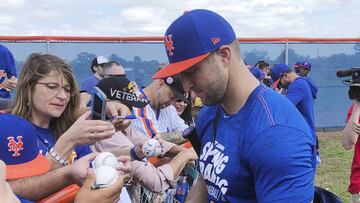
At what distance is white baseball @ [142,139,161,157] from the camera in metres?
2.96

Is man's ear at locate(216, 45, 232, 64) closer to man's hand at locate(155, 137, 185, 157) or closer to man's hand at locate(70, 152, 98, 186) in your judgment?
man's hand at locate(70, 152, 98, 186)

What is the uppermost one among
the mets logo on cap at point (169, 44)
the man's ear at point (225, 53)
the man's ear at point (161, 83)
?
the mets logo on cap at point (169, 44)

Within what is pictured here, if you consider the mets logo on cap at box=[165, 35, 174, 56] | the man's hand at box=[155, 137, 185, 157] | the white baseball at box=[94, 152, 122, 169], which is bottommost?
the man's hand at box=[155, 137, 185, 157]

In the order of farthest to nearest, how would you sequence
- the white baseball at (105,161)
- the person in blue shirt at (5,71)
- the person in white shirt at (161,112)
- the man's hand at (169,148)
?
the person in blue shirt at (5,71) < the person in white shirt at (161,112) < the man's hand at (169,148) < the white baseball at (105,161)

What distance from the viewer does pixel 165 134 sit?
12.1 ft

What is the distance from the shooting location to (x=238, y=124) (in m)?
1.85

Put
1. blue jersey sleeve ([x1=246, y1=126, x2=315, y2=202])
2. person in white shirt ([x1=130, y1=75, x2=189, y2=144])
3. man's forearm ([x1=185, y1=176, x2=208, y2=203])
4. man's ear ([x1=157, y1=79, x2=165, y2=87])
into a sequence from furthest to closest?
man's ear ([x1=157, y1=79, x2=165, y2=87]), person in white shirt ([x1=130, y1=75, x2=189, y2=144]), man's forearm ([x1=185, y1=176, x2=208, y2=203]), blue jersey sleeve ([x1=246, y1=126, x2=315, y2=202])

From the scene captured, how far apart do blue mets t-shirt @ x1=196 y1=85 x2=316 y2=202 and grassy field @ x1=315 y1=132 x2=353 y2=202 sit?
4.80 m

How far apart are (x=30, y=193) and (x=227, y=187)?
3.02 ft

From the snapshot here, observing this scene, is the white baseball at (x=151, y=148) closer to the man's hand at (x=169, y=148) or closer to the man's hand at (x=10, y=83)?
the man's hand at (x=169, y=148)

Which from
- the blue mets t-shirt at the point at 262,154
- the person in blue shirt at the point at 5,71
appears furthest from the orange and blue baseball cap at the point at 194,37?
the person in blue shirt at the point at 5,71

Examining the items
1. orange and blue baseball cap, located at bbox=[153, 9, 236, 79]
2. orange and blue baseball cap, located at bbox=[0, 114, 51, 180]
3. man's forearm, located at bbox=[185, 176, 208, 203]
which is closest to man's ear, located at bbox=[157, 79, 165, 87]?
man's forearm, located at bbox=[185, 176, 208, 203]

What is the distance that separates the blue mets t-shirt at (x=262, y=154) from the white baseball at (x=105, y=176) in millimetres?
455

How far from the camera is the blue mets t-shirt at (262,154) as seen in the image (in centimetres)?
164
